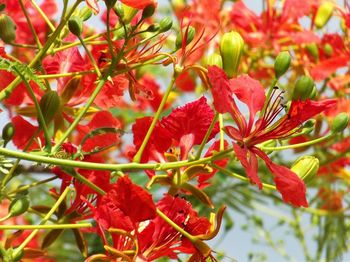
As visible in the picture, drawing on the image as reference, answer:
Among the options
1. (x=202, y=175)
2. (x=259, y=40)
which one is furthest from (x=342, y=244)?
(x=202, y=175)

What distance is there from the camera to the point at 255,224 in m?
2.37

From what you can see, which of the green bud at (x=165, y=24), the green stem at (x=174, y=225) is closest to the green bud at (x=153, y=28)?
the green bud at (x=165, y=24)

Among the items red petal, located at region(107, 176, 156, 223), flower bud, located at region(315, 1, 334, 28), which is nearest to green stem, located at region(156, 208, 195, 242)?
red petal, located at region(107, 176, 156, 223)

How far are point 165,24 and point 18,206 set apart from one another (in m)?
0.27

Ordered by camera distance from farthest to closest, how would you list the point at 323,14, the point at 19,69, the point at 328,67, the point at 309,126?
the point at 323,14 → the point at 328,67 → the point at 309,126 → the point at 19,69

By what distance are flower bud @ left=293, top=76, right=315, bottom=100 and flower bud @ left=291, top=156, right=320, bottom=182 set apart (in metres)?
0.07

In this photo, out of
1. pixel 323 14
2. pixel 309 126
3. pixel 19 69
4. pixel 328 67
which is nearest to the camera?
pixel 19 69

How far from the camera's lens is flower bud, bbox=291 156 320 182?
100cm

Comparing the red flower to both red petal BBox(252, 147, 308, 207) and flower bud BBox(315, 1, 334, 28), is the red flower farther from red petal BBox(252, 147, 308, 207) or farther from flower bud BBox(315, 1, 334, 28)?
flower bud BBox(315, 1, 334, 28)

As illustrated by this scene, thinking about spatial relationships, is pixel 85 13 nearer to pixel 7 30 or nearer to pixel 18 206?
pixel 7 30

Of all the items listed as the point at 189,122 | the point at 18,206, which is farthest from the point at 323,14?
the point at 18,206

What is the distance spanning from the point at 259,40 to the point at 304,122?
969 millimetres

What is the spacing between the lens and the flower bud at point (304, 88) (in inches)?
38.4

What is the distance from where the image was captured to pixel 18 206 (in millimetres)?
968
